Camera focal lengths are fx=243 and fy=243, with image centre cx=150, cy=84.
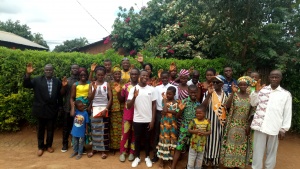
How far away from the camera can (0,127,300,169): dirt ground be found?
→ 4.62 metres

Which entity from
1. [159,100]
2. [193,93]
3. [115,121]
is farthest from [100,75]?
[193,93]

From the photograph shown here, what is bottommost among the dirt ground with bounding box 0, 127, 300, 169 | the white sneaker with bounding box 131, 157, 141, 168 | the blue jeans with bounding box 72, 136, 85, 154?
the dirt ground with bounding box 0, 127, 300, 169

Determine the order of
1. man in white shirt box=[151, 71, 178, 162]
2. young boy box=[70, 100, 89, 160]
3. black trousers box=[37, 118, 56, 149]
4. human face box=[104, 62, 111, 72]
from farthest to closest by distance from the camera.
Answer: human face box=[104, 62, 111, 72] < black trousers box=[37, 118, 56, 149] < young boy box=[70, 100, 89, 160] < man in white shirt box=[151, 71, 178, 162]

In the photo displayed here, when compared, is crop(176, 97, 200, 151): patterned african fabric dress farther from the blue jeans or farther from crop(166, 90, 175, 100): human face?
the blue jeans

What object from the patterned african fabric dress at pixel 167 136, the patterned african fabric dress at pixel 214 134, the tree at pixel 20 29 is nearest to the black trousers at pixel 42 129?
the patterned african fabric dress at pixel 167 136

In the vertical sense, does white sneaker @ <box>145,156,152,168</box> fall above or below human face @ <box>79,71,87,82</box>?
below

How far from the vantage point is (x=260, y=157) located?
406 cm

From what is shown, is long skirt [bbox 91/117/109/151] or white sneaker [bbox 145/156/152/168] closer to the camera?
white sneaker [bbox 145/156/152/168]

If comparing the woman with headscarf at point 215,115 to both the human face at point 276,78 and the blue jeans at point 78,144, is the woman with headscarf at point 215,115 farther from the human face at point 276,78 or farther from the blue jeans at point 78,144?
the blue jeans at point 78,144

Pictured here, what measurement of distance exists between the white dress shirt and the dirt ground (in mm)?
1388

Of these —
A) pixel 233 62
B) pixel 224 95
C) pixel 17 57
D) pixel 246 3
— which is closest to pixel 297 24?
pixel 246 3

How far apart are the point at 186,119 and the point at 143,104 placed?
83 centimetres

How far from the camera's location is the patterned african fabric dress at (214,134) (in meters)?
4.24

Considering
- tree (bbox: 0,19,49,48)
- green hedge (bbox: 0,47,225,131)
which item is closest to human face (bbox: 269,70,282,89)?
green hedge (bbox: 0,47,225,131)
